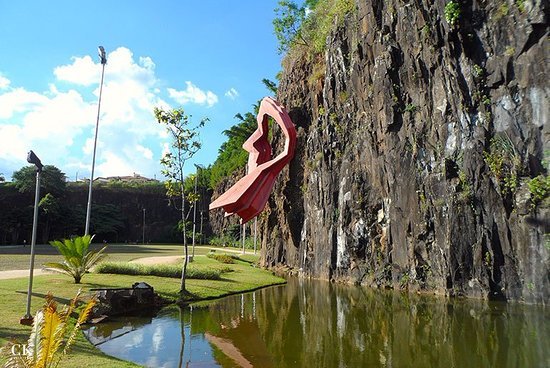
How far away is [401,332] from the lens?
32.0 ft

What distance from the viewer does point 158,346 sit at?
337 inches

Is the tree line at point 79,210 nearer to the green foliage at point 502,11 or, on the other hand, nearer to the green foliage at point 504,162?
the green foliage at point 504,162

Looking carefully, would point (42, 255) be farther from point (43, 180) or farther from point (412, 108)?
point (43, 180)

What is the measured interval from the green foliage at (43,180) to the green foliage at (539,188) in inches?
1919

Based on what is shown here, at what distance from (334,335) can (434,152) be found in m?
10.00

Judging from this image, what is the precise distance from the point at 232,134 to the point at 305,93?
90.9ft

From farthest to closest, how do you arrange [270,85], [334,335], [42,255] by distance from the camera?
[270,85]
[42,255]
[334,335]

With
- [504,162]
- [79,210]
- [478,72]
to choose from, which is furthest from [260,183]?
[79,210]

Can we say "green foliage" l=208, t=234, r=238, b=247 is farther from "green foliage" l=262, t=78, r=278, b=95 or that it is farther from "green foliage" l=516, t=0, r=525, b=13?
"green foliage" l=516, t=0, r=525, b=13

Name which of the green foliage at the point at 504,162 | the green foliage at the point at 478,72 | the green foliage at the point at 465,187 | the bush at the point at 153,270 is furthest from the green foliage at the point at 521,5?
the bush at the point at 153,270

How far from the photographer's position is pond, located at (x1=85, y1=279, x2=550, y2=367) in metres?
7.61

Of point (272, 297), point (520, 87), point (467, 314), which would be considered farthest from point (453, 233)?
point (272, 297)
